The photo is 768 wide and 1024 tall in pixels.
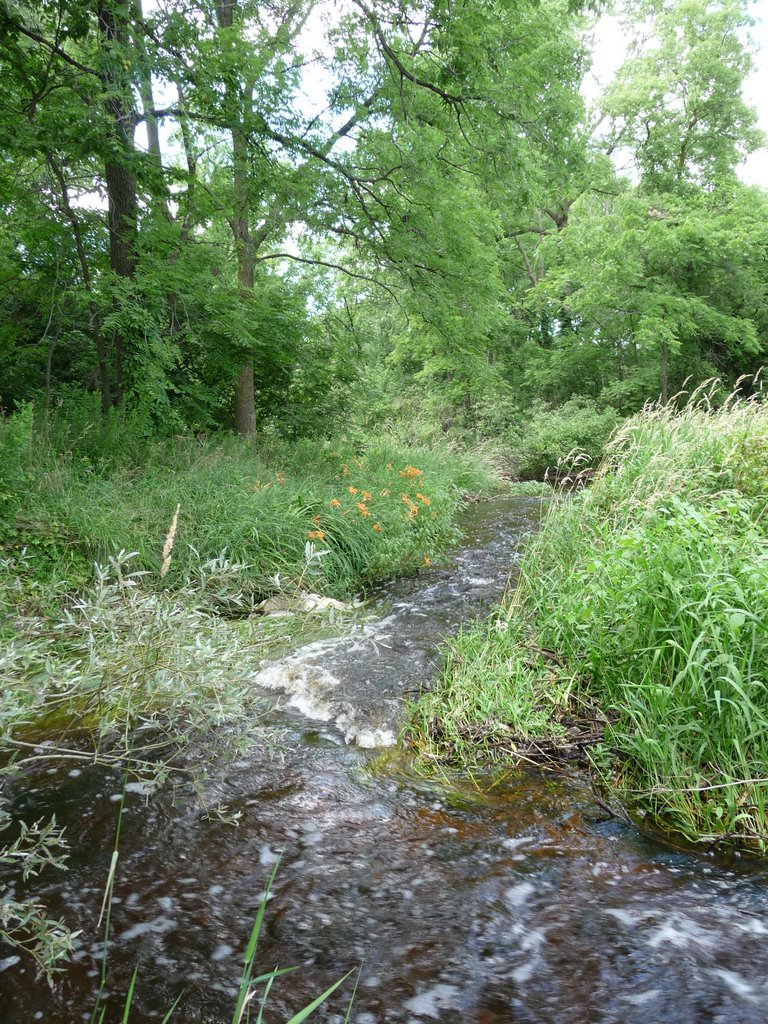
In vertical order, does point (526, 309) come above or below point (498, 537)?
above

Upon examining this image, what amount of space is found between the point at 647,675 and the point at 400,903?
5.16 ft

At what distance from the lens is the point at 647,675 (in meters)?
2.98

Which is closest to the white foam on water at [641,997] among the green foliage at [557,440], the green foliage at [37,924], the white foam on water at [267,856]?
the white foam on water at [267,856]

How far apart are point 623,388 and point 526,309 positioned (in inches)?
218

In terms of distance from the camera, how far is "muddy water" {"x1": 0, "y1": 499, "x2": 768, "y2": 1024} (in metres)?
1.76

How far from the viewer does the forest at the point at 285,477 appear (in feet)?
8.07

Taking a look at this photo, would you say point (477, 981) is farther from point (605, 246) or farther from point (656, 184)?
point (656, 184)

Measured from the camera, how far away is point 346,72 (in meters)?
7.95

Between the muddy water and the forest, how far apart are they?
0.20 feet

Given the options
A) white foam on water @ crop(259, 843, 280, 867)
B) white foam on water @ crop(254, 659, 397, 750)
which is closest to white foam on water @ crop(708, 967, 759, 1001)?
white foam on water @ crop(259, 843, 280, 867)

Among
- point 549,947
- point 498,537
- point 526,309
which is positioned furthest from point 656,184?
point 549,947

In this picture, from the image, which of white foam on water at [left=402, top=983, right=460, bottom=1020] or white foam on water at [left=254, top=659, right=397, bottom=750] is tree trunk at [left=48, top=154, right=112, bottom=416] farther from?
white foam on water at [left=402, top=983, right=460, bottom=1020]

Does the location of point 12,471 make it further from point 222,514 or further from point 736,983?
point 736,983

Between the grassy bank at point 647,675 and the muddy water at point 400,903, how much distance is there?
23cm
